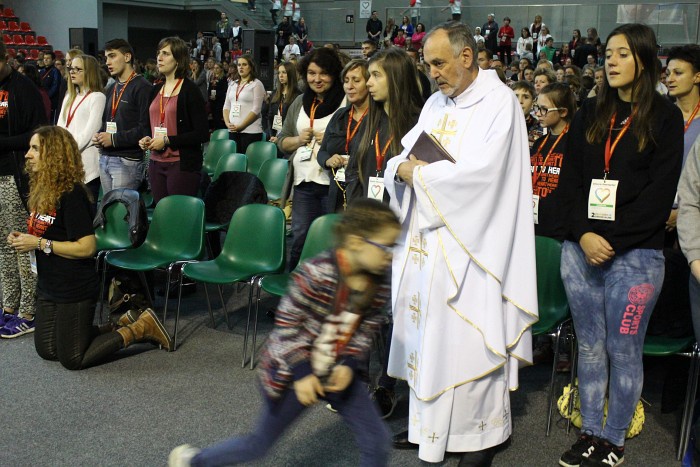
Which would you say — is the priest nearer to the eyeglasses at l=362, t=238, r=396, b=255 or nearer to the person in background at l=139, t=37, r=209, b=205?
the eyeglasses at l=362, t=238, r=396, b=255

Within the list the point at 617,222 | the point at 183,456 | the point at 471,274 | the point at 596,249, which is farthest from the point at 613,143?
the point at 183,456

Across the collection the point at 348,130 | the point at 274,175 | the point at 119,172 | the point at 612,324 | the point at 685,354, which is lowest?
the point at 685,354

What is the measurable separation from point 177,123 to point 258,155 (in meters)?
2.12

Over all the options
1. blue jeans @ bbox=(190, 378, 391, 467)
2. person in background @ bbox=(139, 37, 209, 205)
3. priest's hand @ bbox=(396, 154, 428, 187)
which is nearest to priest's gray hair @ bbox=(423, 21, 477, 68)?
priest's hand @ bbox=(396, 154, 428, 187)

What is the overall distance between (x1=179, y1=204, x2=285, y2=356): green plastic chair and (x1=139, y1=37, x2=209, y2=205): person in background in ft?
2.39

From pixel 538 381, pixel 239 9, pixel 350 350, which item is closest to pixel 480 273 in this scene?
pixel 350 350

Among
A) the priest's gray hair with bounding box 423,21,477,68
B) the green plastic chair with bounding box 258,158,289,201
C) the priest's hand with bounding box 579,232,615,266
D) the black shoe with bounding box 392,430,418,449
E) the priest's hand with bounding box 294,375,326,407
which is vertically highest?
the priest's gray hair with bounding box 423,21,477,68

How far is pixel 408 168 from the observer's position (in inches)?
122

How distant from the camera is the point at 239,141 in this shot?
27.7ft

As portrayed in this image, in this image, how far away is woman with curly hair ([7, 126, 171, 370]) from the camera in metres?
4.21

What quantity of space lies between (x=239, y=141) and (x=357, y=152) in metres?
4.74

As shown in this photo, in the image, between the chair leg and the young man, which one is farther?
the young man

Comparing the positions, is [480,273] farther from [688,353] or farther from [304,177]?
[304,177]

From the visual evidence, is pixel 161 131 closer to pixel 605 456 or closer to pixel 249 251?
pixel 249 251
